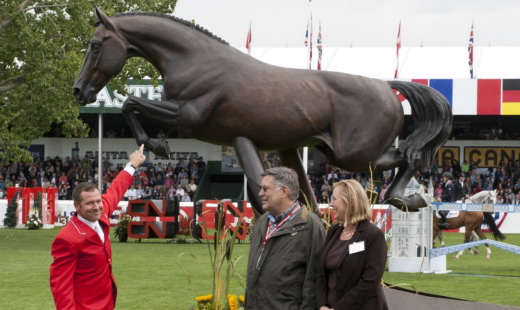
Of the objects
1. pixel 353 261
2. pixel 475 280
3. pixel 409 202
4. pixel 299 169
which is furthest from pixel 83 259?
pixel 475 280

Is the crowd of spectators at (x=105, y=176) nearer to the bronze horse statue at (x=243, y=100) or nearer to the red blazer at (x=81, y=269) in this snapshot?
the bronze horse statue at (x=243, y=100)

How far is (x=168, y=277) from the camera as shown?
12.9 m

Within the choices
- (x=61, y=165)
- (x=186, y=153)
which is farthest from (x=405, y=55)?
(x=61, y=165)

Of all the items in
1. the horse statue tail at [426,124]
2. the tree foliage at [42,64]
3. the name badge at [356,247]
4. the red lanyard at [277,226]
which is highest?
the tree foliage at [42,64]

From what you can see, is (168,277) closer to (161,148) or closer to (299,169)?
(299,169)

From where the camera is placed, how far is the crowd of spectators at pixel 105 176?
100 ft

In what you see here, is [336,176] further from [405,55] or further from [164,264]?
[164,264]

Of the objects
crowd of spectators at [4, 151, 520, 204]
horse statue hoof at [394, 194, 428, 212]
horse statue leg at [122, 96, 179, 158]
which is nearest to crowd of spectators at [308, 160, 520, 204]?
crowd of spectators at [4, 151, 520, 204]

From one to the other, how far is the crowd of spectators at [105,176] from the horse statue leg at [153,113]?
23.6 m

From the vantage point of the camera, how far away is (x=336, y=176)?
98.5ft

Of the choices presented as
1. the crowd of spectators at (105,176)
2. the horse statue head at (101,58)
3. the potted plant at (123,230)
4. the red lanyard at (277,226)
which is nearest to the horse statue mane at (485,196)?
the potted plant at (123,230)

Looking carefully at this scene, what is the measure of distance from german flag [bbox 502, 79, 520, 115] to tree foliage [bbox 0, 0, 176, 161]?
1225 centimetres

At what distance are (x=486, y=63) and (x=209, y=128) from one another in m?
27.7

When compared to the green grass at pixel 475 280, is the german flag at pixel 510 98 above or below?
above
